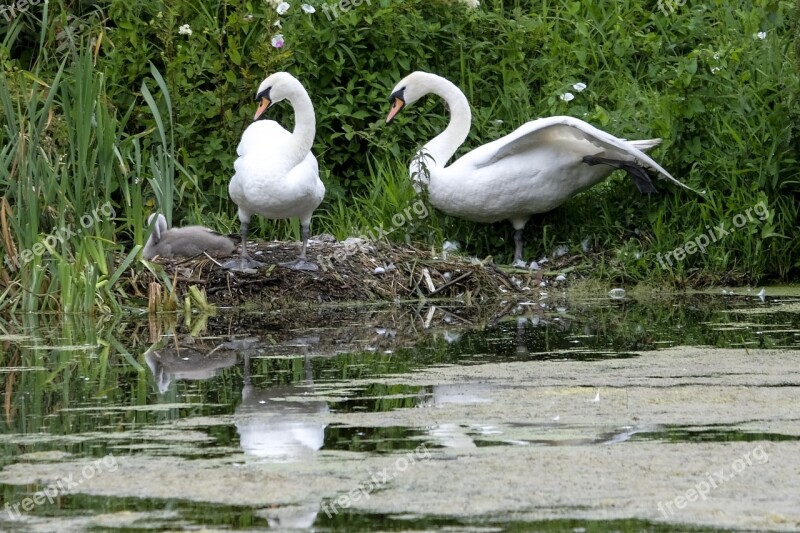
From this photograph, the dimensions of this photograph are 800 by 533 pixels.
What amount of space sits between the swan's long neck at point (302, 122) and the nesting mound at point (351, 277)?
71 centimetres

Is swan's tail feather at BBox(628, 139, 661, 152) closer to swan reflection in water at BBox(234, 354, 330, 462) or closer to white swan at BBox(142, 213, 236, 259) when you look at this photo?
white swan at BBox(142, 213, 236, 259)

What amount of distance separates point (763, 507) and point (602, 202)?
643cm

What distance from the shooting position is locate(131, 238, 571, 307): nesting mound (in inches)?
327

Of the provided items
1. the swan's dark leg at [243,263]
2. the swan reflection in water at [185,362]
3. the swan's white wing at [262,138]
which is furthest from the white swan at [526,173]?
the swan reflection in water at [185,362]

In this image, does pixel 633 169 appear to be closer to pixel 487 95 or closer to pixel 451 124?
pixel 451 124

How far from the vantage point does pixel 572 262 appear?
9250 millimetres

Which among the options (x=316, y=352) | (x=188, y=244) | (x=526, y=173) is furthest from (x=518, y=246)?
(x=316, y=352)

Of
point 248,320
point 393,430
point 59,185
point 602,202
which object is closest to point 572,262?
point 602,202

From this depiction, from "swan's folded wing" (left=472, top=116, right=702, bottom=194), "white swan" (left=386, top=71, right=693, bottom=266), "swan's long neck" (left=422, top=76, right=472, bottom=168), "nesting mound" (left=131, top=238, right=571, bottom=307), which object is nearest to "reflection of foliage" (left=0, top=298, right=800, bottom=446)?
"nesting mound" (left=131, top=238, right=571, bottom=307)

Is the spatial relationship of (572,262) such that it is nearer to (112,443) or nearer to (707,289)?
(707,289)

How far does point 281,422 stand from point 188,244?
14.8 feet

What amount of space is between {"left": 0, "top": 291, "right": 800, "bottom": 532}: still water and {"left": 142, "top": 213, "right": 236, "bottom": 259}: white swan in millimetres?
1647

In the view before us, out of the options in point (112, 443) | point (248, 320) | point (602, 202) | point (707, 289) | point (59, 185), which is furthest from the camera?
point (602, 202)

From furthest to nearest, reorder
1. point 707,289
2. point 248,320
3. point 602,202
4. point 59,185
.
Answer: point 602,202 < point 707,289 < point 59,185 < point 248,320
